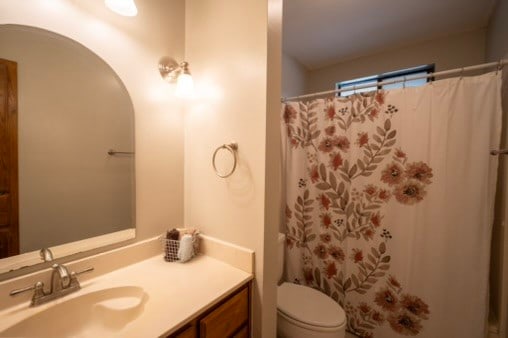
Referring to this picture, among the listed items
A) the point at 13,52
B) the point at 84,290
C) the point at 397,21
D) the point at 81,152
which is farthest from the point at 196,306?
the point at 397,21

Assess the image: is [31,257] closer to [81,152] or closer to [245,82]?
[81,152]

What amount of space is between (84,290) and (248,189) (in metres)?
0.76

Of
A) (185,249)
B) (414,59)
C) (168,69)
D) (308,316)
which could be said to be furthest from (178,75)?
(414,59)

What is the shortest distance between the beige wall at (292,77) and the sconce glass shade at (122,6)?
161cm

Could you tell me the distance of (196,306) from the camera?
72 cm

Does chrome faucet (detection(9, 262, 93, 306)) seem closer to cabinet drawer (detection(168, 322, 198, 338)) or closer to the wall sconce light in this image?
cabinet drawer (detection(168, 322, 198, 338))

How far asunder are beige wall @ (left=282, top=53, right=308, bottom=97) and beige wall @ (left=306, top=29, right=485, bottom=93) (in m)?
0.18

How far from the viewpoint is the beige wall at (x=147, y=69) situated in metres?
0.86

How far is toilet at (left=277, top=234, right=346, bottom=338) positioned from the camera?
119cm

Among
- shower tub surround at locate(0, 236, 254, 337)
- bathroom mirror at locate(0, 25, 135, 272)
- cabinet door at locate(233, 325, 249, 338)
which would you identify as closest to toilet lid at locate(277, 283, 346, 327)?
cabinet door at locate(233, 325, 249, 338)

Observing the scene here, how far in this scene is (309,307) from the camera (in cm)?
134

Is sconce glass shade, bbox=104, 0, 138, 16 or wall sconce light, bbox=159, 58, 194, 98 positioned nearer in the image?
sconce glass shade, bbox=104, 0, 138, 16

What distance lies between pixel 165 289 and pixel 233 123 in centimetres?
78

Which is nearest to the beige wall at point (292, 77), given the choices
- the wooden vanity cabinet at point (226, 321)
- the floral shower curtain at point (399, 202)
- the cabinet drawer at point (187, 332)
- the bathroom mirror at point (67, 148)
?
the floral shower curtain at point (399, 202)
